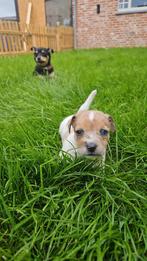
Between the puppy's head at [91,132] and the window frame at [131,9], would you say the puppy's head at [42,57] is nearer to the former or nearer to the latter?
the puppy's head at [91,132]

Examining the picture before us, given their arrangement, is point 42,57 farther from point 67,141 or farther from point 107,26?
point 107,26

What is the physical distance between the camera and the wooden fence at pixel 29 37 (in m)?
9.98

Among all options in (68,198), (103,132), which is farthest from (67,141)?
(68,198)

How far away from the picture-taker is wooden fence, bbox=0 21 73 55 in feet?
32.7

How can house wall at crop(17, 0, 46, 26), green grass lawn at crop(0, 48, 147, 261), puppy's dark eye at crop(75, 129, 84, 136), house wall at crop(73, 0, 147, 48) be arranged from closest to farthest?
green grass lawn at crop(0, 48, 147, 261) < puppy's dark eye at crop(75, 129, 84, 136) < house wall at crop(73, 0, 147, 48) < house wall at crop(17, 0, 46, 26)

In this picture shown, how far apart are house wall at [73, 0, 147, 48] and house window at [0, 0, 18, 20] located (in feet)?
10.0

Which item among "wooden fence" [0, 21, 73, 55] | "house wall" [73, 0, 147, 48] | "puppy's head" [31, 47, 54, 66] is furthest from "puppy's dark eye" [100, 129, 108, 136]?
"house wall" [73, 0, 147, 48]


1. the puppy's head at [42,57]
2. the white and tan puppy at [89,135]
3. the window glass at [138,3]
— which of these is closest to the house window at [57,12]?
the window glass at [138,3]

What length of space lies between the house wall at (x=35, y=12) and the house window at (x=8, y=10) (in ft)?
0.90

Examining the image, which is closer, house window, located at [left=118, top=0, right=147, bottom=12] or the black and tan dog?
the black and tan dog

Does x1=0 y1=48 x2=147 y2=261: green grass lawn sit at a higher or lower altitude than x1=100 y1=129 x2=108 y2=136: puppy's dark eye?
lower

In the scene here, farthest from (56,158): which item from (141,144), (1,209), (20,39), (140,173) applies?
(20,39)

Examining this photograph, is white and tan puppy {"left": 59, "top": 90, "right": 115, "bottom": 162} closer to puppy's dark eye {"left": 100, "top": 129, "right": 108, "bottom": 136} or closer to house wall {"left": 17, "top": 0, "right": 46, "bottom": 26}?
puppy's dark eye {"left": 100, "top": 129, "right": 108, "bottom": 136}

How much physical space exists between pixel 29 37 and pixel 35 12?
82.3 inches
